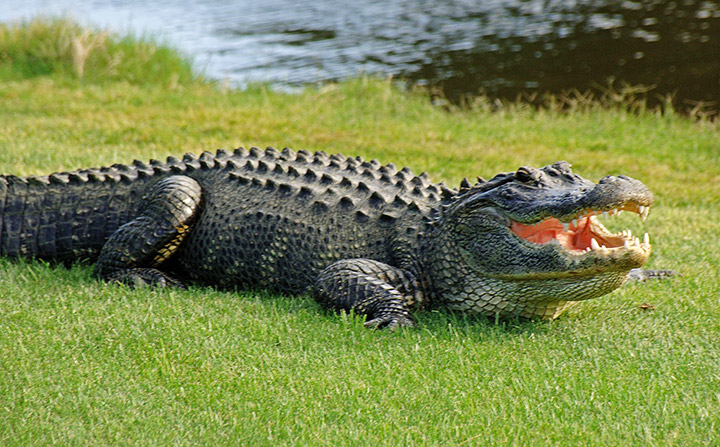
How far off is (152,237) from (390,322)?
5.51 feet

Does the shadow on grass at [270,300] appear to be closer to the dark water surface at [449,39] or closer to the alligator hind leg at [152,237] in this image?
the alligator hind leg at [152,237]

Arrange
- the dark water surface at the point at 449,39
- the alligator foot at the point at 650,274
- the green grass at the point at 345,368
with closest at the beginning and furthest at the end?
1. the green grass at the point at 345,368
2. the alligator foot at the point at 650,274
3. the dark water surface at the point at 449,39

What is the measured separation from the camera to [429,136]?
9242mm

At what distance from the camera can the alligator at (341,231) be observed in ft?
14.2

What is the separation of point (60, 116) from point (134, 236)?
4821 millimetres

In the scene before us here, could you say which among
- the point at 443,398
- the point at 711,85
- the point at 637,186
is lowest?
the point at 711,85

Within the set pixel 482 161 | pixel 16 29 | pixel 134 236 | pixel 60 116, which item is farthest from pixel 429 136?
pixel 16 29

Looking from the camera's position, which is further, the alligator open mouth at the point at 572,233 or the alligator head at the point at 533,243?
the alligator open mouth at the point at 572,233

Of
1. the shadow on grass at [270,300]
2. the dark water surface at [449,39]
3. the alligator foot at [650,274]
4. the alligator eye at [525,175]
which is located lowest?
the dark water surface at [449,39]

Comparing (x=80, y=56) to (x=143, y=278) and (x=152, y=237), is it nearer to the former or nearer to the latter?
(x=152, y=237)

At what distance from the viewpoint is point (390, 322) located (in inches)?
174

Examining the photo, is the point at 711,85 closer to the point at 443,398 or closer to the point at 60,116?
the point at 60,116

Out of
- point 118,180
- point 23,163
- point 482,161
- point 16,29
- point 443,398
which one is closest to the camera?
point 443,398

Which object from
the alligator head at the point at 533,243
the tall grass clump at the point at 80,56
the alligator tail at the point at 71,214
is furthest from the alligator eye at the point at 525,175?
the tall grass clump at the point at 80,56
